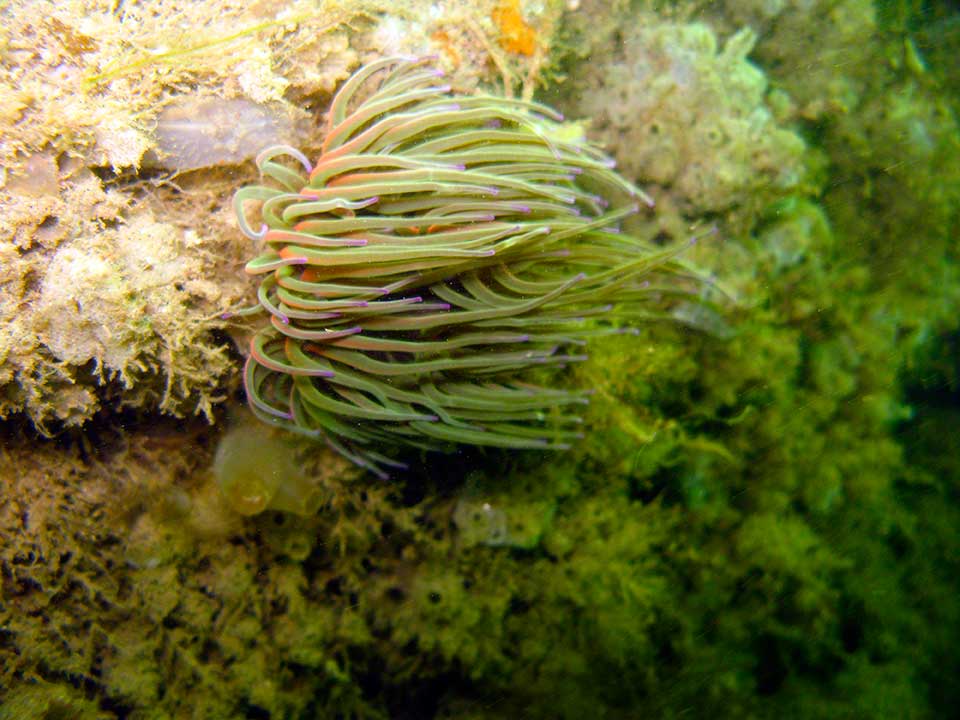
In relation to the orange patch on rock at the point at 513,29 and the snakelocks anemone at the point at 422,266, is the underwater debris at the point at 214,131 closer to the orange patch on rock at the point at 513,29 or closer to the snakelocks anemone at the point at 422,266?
the snakelocks anemone at the point at 422,266

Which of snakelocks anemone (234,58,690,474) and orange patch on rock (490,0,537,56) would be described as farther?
orange patch on rock (490,0,537,56)

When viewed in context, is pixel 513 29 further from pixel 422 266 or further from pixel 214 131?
pixel 214 131

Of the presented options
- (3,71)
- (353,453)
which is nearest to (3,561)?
(353,453)

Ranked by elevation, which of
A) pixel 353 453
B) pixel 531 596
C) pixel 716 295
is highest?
Answer: pixel 716 295

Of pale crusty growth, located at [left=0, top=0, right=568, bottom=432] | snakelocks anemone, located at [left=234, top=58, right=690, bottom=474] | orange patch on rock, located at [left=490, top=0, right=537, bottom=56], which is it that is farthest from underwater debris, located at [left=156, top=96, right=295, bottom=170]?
orange patch on rock, located at [left=490, top=0, right=537, bottom=56]

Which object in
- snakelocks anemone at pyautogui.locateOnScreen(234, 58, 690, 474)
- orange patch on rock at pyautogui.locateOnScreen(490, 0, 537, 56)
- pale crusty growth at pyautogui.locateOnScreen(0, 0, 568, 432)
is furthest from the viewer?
orange patch on rock at pyautogui.locateOnScreen(490, 0, 537, 56)

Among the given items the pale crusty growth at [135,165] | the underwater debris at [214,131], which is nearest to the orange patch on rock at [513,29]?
the pale crusty growth at [135,165]

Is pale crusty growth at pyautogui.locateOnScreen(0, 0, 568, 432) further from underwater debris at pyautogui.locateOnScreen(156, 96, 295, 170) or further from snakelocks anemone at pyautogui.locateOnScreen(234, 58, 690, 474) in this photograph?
snakelocks anemone at pyautogui.locateOnScreen(234, 58, 690, 474)

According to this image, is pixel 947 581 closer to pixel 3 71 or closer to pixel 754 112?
pixel 754 112

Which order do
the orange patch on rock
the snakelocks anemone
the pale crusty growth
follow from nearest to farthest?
the pale crusty growth, the snakelocks anemone, the orange patch on rock
